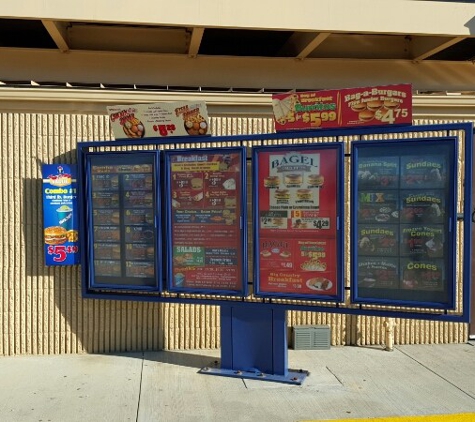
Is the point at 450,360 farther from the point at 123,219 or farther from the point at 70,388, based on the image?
the point at 70,388

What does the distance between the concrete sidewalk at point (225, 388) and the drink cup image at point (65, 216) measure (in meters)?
1.68

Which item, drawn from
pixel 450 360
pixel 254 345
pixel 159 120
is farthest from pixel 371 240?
pixel 159 120

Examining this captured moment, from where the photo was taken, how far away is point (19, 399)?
18.6 feet

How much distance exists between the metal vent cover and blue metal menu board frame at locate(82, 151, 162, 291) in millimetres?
2061

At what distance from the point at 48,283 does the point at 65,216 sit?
0.91m

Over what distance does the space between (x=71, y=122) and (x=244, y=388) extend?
3.97 metres

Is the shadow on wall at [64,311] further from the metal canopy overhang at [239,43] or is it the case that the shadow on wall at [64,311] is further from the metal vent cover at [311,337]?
the metal canopy overhang at [239,43]

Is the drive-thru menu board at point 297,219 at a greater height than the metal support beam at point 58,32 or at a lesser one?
lesser

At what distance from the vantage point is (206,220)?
645cm

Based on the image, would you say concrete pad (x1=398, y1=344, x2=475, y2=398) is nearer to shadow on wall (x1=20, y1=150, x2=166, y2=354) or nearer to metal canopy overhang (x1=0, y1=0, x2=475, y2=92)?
shadow on wall (x1=20, y1=150, x2=166, y2=354)

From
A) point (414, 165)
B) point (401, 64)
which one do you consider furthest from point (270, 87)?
point (414, 165)

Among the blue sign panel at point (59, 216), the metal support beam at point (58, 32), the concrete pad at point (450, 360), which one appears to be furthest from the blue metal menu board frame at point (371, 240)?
the metal support beam at point (58, 32)

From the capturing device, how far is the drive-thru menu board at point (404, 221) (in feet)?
18.5

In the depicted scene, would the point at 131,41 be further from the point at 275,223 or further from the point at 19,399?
the point at 19,399
